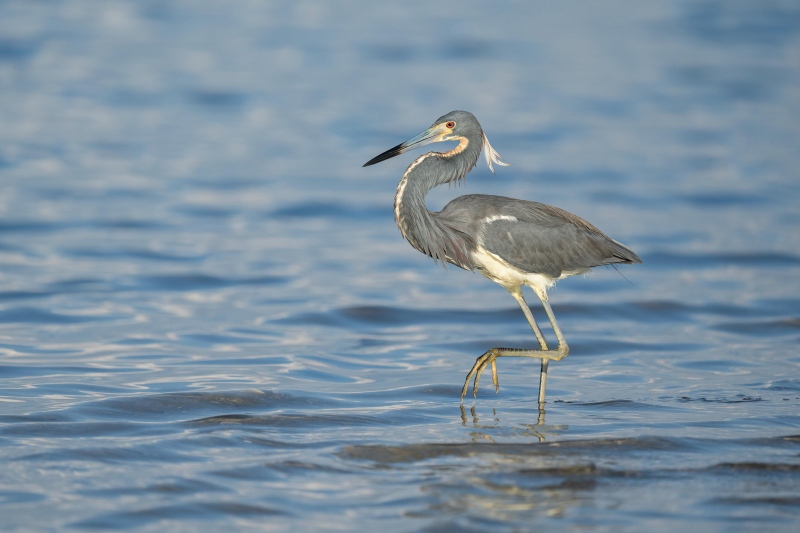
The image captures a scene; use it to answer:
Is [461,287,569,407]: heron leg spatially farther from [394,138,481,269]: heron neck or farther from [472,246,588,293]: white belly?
[394,138,481,269]: heron neck

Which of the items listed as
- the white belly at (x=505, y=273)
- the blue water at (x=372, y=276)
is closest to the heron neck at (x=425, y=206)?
the white belly at (x=505, y=273)

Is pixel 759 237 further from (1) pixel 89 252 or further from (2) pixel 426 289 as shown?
(1) pixel 89 252

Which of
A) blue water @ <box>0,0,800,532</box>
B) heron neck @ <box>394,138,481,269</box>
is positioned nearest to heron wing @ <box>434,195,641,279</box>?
heron neck @ <box>394,138,481,269</box>

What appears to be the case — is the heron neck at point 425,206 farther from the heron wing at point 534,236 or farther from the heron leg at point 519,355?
the heron leg at point 519,355

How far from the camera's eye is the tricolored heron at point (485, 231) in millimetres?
7805

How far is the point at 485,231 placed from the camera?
8.02 m

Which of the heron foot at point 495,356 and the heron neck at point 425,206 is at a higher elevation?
the heron neck at point 425,206

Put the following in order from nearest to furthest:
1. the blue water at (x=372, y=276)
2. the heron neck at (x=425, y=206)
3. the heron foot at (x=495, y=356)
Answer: the blue water at (x=372, y=276) < the heron neck at (x=425, y=206) < the heron foot at (x=495, y=356)

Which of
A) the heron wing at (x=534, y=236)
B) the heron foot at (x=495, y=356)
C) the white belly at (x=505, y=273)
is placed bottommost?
the heron foot at (x=495, y=356)

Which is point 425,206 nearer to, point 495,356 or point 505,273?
point 505,273

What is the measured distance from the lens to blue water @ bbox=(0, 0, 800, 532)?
6.16 m

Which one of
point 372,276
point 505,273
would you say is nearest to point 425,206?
point 505,273

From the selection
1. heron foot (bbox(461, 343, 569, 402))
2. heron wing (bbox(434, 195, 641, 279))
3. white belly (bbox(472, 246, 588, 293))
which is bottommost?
heron foot (bbox(461, 343, 569, 402))

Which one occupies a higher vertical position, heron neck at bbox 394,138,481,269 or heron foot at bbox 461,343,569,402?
heron neck at bbox 394,138,481,269
